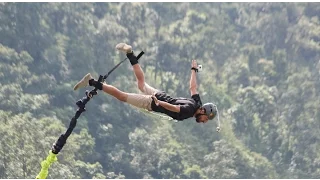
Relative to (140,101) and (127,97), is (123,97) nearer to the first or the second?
(127,97)

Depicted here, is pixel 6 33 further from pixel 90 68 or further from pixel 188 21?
pixel 188 21

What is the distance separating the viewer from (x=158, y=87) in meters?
42.2

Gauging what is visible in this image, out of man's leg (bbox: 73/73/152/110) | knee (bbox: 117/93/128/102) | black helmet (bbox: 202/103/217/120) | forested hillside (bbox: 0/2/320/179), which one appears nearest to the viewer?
man's leg (bbox: 73/73/152/110)

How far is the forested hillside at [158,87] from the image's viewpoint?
1380 inches

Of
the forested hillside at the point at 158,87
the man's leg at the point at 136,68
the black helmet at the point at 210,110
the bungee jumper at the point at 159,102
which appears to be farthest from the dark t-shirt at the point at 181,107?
the forested hillside at the point at 158,87

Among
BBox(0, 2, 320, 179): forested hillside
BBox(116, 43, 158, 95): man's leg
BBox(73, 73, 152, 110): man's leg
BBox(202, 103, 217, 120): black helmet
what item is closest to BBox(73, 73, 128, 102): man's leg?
BBox(73, 73, 152, 110): man's leg

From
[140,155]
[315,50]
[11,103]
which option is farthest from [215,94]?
[11,103]

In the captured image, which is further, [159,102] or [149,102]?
[149,102]

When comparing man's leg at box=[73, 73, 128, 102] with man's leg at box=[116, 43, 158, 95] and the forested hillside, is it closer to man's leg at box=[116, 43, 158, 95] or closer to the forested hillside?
man's leg at box=[116, 43, 158, 95]

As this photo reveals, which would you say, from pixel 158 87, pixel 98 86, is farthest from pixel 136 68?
pixel 158 87

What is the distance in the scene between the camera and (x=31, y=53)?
40.7 meters

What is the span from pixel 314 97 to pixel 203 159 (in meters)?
9.33

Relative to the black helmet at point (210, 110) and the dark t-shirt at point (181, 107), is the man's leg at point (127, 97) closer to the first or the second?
the dark t-shirt at point (181, 107)

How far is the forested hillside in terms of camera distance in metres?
35.1
